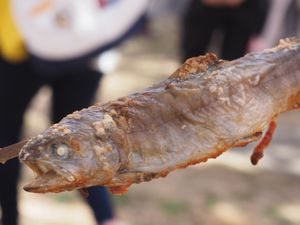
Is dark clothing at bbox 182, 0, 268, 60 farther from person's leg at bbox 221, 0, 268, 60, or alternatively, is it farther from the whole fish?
the whole fish

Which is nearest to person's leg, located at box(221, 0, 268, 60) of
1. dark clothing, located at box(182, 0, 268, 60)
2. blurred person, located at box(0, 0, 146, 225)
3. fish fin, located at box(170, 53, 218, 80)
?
dark clothing, located at box(182, 0, 268, 60)

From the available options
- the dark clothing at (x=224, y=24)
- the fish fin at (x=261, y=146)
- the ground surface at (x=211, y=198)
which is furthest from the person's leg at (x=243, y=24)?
the fish fin at (x=261, y=146)

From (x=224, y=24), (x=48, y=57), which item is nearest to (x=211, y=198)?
(x=224, y=24)

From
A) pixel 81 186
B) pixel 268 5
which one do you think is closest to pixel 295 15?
pixel 268 5

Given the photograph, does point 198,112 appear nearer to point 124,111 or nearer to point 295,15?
point 124,111

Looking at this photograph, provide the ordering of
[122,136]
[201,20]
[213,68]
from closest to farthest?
[122,136] < [213,68] < [201,20]

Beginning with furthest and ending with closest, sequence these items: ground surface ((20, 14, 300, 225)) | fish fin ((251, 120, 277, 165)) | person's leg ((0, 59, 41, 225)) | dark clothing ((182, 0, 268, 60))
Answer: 1. dark clothing ((182, 0, 268, 60))
2. ground surface ((20, 14, 300, 225))
3. person's leg ((0, 59, 41, 225))
4. fish fin ((251, 120, 277, 165))
